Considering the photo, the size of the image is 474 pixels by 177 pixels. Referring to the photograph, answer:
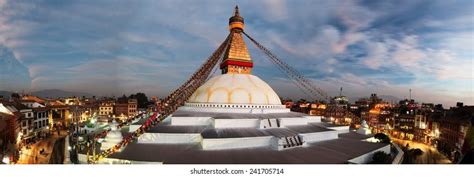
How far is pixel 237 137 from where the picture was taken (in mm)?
4617

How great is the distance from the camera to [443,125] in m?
9.62

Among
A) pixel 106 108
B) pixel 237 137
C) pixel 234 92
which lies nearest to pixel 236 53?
pixel 234 92

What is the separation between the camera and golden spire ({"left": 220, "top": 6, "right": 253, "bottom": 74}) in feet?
26.3

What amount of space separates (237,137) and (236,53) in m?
4.00

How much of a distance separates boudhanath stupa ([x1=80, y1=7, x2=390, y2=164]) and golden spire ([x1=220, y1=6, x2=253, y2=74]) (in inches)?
20.2

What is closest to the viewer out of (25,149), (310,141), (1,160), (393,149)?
(1,160)

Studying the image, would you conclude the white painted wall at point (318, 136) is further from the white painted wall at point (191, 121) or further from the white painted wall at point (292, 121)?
the white painted wall at point (191, 121)

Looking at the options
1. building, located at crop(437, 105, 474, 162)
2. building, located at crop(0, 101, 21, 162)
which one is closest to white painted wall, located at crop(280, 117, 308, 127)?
building, located at crop(437, 105, 474, 162)

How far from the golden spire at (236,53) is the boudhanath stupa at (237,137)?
0.51 meters

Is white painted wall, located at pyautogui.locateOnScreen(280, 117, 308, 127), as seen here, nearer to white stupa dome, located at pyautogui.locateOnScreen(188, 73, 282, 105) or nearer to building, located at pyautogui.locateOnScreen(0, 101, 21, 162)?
white stupa dome, located at pyautogui.locateOnScreen(188, 73, 282, 105)

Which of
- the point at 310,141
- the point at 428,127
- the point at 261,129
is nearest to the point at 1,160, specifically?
the point at 261,129
